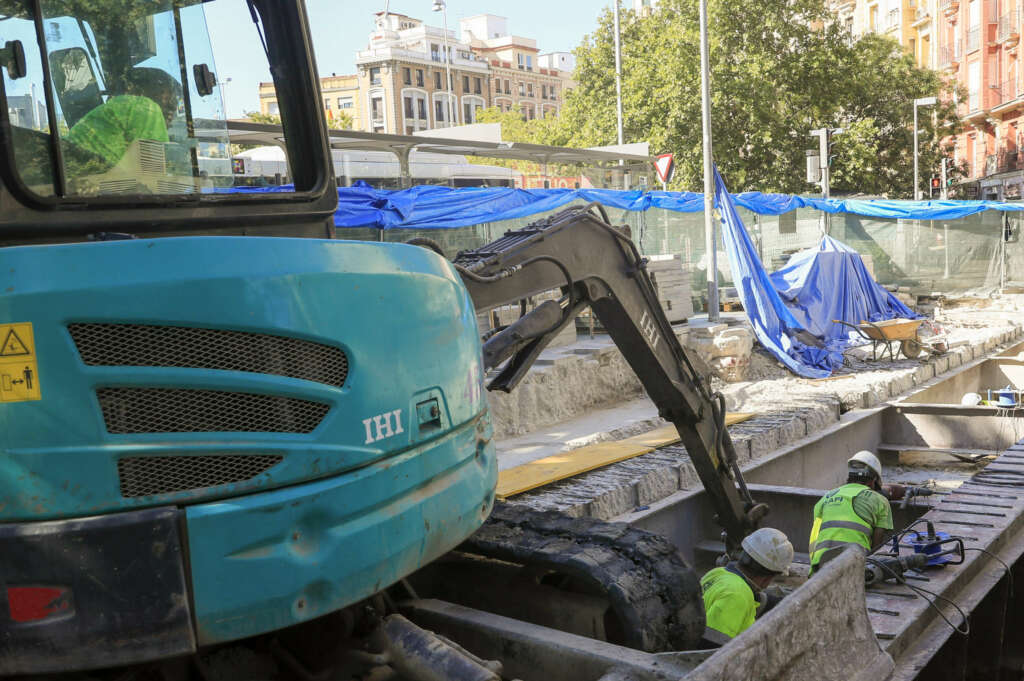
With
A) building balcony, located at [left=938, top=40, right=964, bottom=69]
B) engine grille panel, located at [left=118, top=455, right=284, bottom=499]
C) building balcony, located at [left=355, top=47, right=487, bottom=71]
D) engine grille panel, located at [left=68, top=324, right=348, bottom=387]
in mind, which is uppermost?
building balcony, located at [left=355, top=47, right=487, bottom=71]

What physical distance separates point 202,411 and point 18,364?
48 centimetres

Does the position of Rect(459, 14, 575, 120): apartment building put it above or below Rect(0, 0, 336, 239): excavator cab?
above

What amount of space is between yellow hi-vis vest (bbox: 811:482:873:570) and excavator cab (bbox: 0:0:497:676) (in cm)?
431

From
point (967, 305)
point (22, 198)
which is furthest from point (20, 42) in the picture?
point (967, 305)

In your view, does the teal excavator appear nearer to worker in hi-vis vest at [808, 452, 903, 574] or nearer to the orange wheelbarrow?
A: worker in hi-vis vest at [808, 452, 903, 574]

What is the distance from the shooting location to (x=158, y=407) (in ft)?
8.83

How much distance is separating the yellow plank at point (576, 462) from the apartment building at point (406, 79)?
257ft

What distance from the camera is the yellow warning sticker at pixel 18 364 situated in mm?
2553

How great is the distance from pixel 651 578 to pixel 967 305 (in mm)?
25655

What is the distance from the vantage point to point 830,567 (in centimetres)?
423

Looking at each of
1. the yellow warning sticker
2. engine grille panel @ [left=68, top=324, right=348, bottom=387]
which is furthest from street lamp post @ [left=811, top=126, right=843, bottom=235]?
the yellow warning sticker

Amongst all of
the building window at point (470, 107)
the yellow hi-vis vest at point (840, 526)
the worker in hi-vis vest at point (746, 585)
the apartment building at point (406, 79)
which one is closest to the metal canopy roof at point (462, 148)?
the yellow hi-vis vest at point (840, 526)

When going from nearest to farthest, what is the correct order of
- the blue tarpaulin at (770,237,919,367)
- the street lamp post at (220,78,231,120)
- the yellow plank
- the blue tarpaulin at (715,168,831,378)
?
the street lamp post at (220,78,231,120) < the yellow plank < the blue tarpaulin at (715,168,831,378) < the blue tarpaulin at (770,237,919,367)

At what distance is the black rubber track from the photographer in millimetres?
4004
